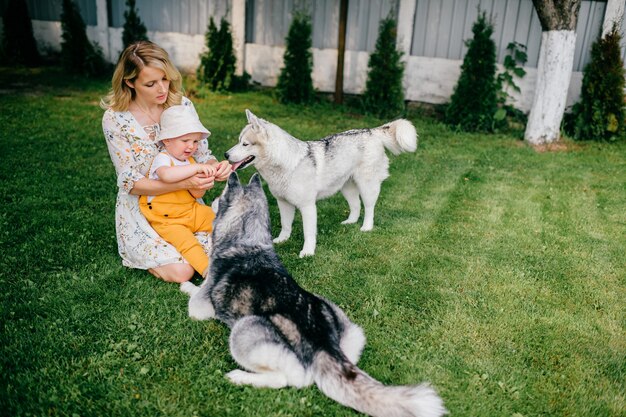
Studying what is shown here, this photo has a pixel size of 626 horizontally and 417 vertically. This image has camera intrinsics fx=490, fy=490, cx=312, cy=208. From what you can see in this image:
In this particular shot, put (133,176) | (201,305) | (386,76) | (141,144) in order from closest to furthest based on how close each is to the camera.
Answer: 1. (201,305)
2. (133,176)
3. (141,144)
4. (386,76)

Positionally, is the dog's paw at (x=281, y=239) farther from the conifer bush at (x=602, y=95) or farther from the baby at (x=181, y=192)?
the conifer bush at (x=602, y=95)

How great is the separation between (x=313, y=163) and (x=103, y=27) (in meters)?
10.8

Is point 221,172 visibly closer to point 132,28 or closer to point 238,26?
point 238,26

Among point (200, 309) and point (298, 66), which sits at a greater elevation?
point (298, 66)

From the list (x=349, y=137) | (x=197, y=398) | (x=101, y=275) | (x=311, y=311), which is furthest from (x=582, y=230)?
(x=101, y=275)

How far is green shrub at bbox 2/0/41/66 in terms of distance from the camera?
12.5 metres

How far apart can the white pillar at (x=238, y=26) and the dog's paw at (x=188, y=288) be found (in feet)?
29.4

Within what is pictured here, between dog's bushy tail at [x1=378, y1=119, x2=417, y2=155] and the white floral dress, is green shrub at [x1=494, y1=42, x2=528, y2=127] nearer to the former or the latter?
dog's bushy tail at [x1=378, y1=119, x2=417, y2=155]

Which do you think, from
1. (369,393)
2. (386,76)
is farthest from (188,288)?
(386,76)

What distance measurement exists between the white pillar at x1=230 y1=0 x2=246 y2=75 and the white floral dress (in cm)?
840

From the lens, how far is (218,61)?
1136cm

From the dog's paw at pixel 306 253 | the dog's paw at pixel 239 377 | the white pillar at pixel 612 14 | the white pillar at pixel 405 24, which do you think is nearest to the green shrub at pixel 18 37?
the white pillar at pixel 405 24

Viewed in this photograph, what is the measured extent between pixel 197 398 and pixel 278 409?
1.60 ft

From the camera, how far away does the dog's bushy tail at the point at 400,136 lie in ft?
16.8
